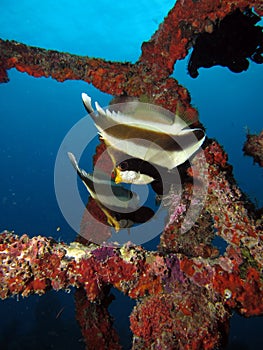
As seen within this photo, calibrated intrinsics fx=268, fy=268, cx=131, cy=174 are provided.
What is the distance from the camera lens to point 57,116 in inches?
3826

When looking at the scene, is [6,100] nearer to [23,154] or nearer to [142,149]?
[23,154]

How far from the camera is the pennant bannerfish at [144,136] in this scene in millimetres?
2184

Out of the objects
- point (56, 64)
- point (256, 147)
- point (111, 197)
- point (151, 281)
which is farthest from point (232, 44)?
point (151, 281)

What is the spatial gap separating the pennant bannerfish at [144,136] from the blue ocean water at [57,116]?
3.21 ft

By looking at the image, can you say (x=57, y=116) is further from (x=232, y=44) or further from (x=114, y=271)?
(x=114, y=271)

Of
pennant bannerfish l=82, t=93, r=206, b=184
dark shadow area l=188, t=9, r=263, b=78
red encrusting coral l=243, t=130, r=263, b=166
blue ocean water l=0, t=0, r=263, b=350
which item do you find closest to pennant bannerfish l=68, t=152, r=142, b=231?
pennant bannerfish l=82, t=93, r=206, b=184

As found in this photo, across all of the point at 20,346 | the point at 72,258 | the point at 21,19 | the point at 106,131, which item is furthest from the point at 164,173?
the point at 21,19

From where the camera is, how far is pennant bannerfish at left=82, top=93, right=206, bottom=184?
2184mm

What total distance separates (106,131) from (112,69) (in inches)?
69.0

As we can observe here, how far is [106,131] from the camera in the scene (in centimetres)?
226

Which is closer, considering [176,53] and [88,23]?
[176,53]

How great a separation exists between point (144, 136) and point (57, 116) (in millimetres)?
100893

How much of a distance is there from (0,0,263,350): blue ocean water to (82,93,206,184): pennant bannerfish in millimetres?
977

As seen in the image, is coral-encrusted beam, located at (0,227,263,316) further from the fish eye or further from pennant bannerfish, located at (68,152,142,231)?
the fish eye
